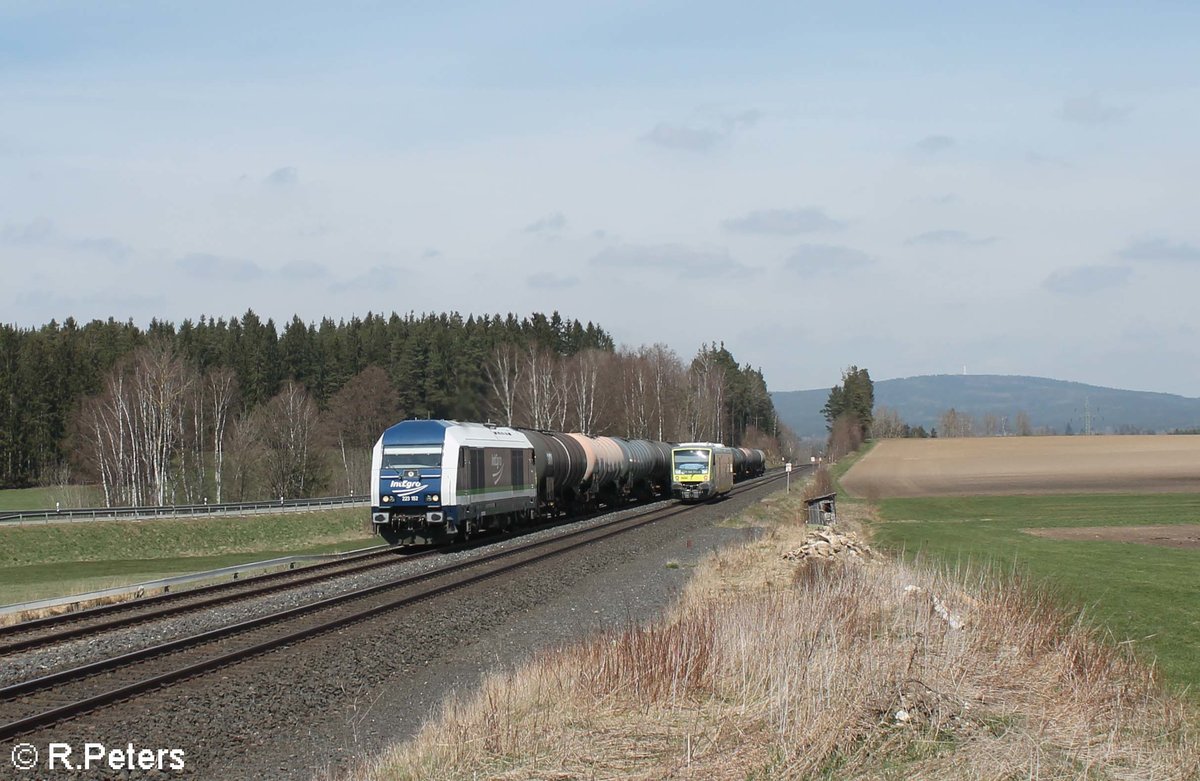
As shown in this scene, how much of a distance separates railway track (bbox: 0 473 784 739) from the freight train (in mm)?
4345

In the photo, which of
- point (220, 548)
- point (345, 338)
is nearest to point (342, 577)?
point (220, 548)

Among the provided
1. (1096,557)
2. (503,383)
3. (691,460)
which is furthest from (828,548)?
(503,383)

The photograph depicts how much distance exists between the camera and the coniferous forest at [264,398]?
231ft

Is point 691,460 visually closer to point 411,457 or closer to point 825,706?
point 411,457

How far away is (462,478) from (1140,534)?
1981 centimetres

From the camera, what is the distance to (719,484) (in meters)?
52.0

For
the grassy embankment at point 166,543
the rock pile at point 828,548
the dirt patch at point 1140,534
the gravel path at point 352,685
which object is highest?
the rock pile at point 828,548

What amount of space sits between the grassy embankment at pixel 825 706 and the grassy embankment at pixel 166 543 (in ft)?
84.3

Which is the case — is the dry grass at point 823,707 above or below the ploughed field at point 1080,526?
above

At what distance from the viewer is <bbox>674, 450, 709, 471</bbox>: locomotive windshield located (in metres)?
49.7

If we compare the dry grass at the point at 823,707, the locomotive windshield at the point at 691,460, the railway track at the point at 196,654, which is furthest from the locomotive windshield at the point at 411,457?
the locomotive windshield at the point at 691,460

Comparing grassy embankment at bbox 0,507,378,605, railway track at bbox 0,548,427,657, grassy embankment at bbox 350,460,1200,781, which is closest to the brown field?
grassy embankment at bbox 0,507,378,605

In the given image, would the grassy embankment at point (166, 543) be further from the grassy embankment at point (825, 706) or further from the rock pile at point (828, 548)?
the grassy embankment at point (825, 706)

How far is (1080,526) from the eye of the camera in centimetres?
3484
